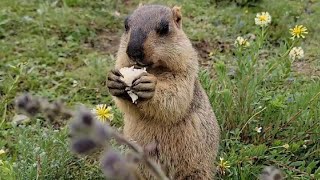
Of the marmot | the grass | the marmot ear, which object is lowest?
the grass

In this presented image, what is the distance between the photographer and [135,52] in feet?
8.86

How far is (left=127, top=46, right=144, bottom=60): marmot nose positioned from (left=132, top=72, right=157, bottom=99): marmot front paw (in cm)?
9

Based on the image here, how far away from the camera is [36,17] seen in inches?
212

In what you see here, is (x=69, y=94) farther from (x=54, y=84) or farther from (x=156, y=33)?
(x=156, y=33)

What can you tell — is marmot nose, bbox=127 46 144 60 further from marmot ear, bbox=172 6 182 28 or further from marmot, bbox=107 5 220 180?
marmot ear, bbox=172 6 182 28

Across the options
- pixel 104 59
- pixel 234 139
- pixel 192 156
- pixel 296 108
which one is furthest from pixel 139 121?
pixel 104 59

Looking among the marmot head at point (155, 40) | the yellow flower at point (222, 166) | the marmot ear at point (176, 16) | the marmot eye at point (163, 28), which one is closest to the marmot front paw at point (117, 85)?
the marmot head at point (155, 40)

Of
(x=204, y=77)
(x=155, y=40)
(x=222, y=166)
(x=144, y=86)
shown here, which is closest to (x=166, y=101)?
(x=144, y=86)

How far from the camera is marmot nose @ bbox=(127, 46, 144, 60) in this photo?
270cm

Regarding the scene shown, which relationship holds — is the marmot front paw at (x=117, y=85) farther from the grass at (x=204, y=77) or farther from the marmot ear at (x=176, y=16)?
the marmot ear at (x=176, y=16)

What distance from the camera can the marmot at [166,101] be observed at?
2816 mm

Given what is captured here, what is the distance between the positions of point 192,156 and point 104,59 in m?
2.00

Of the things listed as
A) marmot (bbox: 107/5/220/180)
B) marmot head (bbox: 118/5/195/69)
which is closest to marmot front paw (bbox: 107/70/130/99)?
marmot (bbox: 107/5/220/180)

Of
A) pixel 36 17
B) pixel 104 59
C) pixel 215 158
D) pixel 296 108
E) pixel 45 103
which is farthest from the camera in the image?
pixel 36 17
